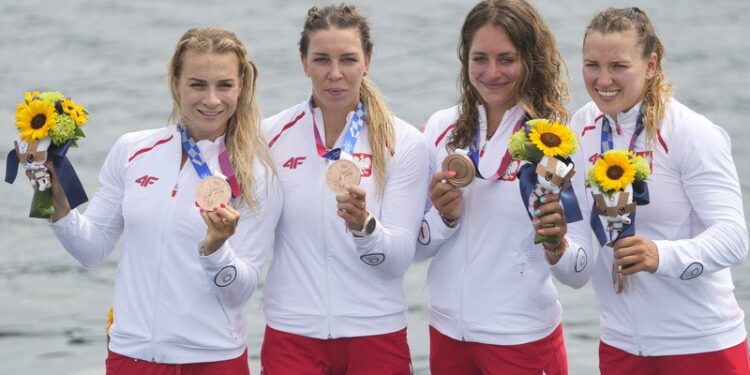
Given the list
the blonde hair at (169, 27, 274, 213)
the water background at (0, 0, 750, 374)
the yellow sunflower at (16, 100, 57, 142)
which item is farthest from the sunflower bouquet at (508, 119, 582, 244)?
the water background at (0, 0, 750, 374)

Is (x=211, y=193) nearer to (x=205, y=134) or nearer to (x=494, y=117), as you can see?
(x=205, y=134)

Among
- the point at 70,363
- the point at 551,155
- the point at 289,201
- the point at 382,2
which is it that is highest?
the point at 551,155

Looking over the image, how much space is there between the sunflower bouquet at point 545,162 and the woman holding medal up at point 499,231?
21 centimetres

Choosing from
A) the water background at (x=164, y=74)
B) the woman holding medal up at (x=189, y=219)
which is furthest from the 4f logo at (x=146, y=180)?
the water background at (x=164, y=74)

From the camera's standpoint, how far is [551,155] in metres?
4.30

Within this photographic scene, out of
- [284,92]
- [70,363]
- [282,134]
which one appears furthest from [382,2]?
[282,134]

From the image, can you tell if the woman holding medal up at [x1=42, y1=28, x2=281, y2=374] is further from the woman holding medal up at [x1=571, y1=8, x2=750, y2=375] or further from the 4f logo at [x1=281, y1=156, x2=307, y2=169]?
the woman holding medal up at [x1=571, y1=8, x2=750, y2=375]

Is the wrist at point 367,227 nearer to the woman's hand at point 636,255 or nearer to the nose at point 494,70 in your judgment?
the nose at point 494,70

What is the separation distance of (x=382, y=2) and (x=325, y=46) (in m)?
9.80

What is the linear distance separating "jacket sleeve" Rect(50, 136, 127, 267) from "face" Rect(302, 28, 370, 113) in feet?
2.33

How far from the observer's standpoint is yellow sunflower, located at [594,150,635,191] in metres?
4.24

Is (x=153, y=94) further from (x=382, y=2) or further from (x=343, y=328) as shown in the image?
(x=343, y=328)

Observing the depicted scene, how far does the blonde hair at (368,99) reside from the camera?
467cm

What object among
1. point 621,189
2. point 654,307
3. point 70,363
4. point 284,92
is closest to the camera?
point 621,189
